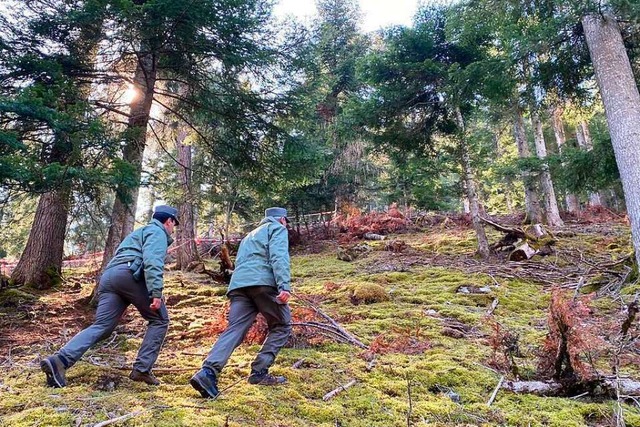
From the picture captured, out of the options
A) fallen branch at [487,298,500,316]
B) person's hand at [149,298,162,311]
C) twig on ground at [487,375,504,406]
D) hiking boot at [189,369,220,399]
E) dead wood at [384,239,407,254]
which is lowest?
fallen branch at [487,298,500,316]

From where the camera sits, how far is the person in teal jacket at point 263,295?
356 cm

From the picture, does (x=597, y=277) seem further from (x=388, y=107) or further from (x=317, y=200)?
(x=317, y=200)

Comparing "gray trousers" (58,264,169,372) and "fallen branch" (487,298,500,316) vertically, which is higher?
"gray trousers" (58,264,169,372)

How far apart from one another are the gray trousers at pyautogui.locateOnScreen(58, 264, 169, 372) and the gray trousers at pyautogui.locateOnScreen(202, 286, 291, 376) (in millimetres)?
566

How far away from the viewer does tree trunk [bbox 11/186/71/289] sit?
327 inches

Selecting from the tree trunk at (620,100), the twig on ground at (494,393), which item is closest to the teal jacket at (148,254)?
the twig on ground at (494,393)

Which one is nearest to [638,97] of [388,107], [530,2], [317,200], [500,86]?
[500,86]

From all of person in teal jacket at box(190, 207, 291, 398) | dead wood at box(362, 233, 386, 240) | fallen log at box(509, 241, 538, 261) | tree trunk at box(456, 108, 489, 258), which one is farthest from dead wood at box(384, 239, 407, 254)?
person in teal jacket at box(190, 207, 291, 398)

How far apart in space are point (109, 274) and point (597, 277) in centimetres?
776

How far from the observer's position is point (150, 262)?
3.53 meters

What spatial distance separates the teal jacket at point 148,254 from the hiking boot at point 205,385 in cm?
81

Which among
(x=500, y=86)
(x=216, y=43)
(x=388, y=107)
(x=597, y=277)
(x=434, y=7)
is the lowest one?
(x=597, y=277)

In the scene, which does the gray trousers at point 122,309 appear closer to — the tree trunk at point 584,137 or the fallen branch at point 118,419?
the fallen branch at point 118,419

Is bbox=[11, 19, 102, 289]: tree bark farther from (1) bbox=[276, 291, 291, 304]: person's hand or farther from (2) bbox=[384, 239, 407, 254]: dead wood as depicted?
(2) bbox=[384, 239, 407, 254]: dead wood
